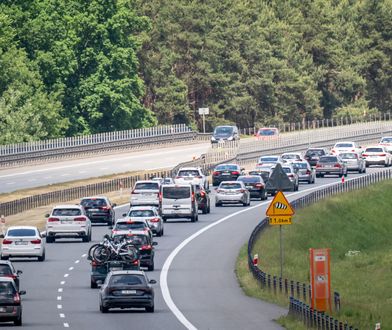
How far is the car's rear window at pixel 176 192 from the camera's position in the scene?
8025 cm

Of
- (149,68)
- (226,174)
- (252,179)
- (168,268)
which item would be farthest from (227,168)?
(149,68)

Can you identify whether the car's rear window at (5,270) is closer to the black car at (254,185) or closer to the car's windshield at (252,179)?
the black car at (254,185)

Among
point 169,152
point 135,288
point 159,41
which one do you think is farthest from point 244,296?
point 159,41

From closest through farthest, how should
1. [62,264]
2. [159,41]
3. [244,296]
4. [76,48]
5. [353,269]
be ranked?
[244,296], [62,264], [353,269], [76,48], [159,41]

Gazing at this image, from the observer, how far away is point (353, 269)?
7662 cm

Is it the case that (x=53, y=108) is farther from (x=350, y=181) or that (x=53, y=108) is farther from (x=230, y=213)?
(x=230, y=213)

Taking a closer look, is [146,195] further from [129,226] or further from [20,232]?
[20,232]

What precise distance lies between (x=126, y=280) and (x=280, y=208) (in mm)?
6719

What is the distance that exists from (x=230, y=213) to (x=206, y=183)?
9.99 meters

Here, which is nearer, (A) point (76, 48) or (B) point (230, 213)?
(B) point (230, 213)

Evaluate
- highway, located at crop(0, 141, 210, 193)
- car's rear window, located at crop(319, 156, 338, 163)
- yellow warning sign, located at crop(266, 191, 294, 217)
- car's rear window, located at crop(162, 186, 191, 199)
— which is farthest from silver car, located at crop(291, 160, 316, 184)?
yellow warning sign, located at crop(266, 191, 294, 217)

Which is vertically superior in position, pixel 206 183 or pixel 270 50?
pixel 270 50

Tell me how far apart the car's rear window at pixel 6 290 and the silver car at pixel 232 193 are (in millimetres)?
47807

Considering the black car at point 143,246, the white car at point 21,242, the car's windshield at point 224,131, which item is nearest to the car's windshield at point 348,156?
the car's windshield at point 224,131
